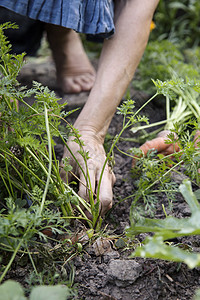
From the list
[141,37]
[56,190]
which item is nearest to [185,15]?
[141,37]

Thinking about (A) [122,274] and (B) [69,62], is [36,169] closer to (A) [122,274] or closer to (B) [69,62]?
(A) [122,274]

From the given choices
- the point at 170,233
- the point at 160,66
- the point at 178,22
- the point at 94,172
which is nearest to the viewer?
the point at 170,233

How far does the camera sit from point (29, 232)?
1041mm

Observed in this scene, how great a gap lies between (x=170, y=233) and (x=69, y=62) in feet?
5.78

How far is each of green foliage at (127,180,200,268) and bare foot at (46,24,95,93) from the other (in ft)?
4.84

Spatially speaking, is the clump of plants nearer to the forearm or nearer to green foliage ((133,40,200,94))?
the forearm

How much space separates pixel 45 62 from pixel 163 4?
1.22 metres

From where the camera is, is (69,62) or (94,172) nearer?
(94,172)

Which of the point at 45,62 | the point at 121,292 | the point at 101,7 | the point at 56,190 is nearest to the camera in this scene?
the point at 121,292

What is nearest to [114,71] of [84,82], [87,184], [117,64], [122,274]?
[117,64]

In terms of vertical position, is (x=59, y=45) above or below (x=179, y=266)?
above

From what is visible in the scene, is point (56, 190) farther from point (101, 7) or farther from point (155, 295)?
point (101, 7)

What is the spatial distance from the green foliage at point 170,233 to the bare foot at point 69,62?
148 centimetres

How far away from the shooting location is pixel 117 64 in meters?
1.74
